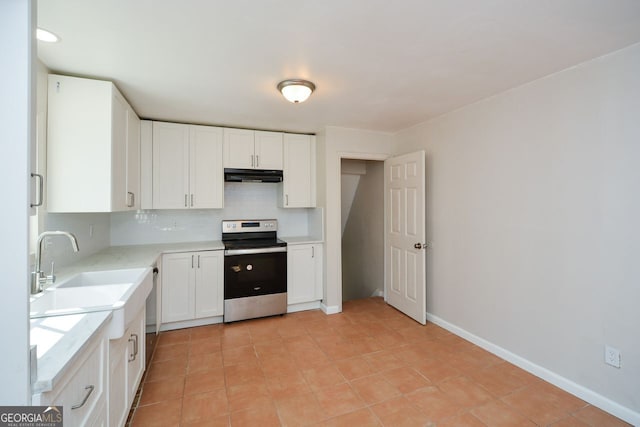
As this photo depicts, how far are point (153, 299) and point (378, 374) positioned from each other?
218 centimetres

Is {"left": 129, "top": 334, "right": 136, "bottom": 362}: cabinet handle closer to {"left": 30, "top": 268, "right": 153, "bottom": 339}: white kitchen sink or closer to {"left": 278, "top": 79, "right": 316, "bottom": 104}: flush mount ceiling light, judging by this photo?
{"left": 30, "top": 268, "right": 153, "bottom": 339}: white kitchen sink

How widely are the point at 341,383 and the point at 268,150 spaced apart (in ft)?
8.96

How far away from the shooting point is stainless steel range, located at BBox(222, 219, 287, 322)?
3.29 m

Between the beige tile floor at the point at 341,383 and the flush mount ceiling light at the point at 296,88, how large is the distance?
232 centimetres

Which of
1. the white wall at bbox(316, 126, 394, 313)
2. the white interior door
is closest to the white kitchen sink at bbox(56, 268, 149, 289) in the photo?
the white wall at bbox(316, 126, 394, 313)

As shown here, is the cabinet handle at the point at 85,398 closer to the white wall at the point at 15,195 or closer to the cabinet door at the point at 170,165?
the white wall at the point at 15,195

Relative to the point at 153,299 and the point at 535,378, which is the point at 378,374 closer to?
the point at 535,378

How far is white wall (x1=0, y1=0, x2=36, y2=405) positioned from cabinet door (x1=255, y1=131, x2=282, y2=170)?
2.80m

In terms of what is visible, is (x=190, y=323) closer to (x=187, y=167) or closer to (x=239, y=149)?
(x=187, y=167)

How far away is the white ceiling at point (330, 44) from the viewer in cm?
145

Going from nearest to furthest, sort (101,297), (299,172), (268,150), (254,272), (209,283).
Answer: (101,297), (209,283), (254,272), (268,150), (299,172)

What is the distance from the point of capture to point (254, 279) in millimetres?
3389

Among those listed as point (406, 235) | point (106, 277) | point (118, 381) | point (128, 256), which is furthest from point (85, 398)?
point (406, 235)

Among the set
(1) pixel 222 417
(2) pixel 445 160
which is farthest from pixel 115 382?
(2) pixel 445 160
